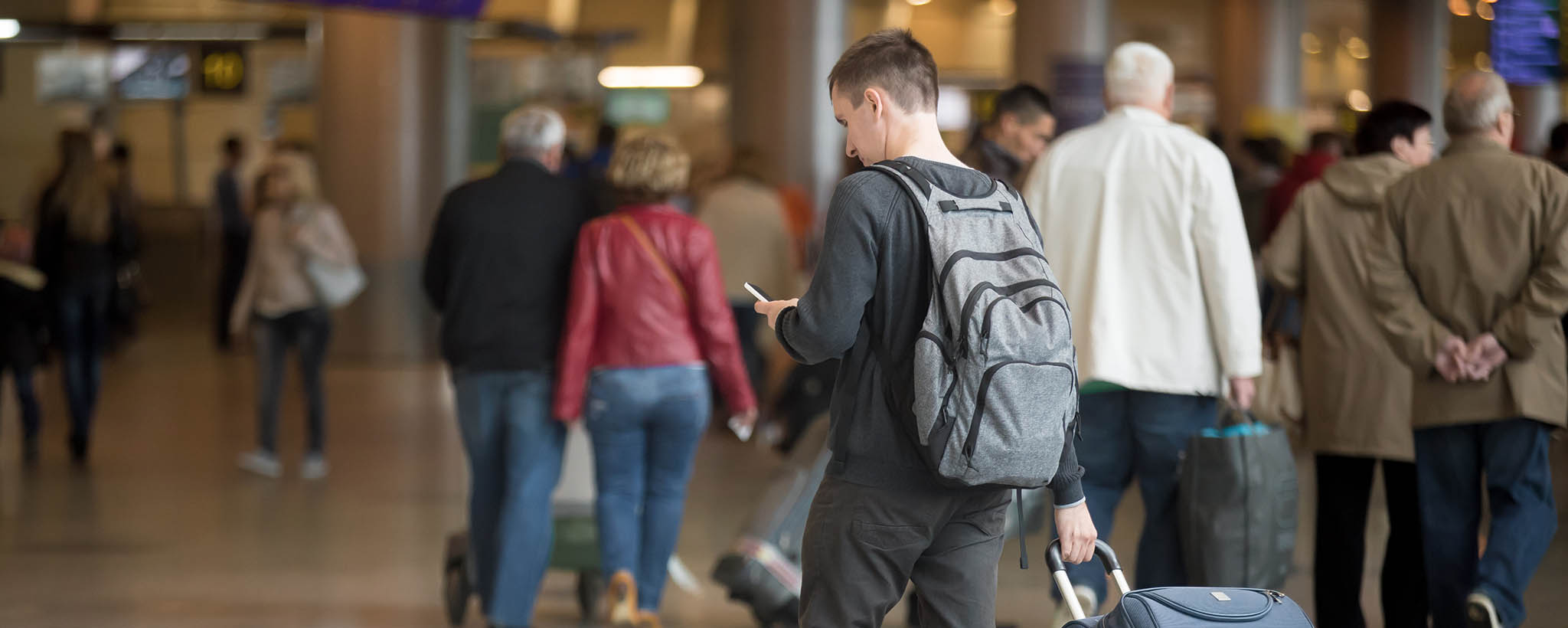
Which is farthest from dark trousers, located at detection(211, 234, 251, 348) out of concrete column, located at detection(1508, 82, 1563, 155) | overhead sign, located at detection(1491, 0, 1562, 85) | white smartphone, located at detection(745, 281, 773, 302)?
concrete column, located at detection(1508, 82, 1563, 155)

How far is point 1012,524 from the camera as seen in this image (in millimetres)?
5934

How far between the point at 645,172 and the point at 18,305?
211 inches

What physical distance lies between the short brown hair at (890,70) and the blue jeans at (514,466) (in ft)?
8.98

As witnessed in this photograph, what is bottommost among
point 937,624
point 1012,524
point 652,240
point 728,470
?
point 728,470

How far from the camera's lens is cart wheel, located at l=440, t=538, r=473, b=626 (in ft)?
19.0

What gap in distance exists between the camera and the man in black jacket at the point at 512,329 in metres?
5.44

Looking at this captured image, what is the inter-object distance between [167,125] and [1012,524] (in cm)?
2007

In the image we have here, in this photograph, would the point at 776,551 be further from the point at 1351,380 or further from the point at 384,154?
the point at 384,154

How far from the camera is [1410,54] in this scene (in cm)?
3123

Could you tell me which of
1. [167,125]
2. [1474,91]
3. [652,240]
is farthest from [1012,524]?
[167,125]

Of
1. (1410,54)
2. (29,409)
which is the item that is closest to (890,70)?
(29,409)

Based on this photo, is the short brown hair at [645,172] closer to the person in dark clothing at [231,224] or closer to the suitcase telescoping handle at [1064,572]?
the suitcase telescoping handle at [1064,572]

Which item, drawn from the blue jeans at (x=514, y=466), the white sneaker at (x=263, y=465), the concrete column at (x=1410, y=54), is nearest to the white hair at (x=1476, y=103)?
the blue jeans at (x=514, y=466)

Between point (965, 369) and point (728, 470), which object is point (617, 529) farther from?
point (728, 470)
